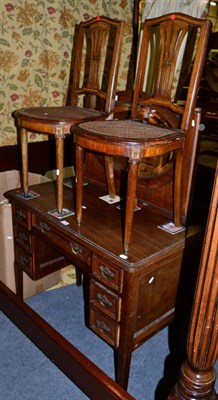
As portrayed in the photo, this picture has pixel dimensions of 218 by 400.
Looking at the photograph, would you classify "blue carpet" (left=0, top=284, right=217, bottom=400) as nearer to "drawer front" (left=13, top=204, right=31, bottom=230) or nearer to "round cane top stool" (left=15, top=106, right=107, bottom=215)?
"drawer front" (left=13, top=204, right=31, bottom=230)

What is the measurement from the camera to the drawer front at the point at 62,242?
4.47ft

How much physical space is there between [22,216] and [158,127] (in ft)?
2.44

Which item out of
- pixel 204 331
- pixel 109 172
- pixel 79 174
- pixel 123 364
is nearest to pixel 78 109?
pixel 109 172

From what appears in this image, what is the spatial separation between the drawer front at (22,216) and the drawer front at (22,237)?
0.10 ft

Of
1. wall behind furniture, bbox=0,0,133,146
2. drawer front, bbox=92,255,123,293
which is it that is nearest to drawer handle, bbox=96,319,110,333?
drawer front, bbox=92,255,123,293

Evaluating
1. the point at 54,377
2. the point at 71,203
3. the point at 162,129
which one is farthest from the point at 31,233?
the point at 162,129

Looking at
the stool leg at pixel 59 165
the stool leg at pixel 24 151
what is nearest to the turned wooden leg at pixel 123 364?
the stool leg at pixel 59 165

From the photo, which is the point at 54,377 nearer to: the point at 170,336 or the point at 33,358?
the point at 33,358

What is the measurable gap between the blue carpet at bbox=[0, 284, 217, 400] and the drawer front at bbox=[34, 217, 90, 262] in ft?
1.67

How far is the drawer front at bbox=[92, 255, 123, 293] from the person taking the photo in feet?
3.97

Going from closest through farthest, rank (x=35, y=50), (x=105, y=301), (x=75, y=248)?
(x=105, y=301) → (x=75, y=248) → (x=35, y=50)

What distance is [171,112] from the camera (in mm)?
1511

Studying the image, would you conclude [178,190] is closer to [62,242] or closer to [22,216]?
[62,242]

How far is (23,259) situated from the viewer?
1757mm
